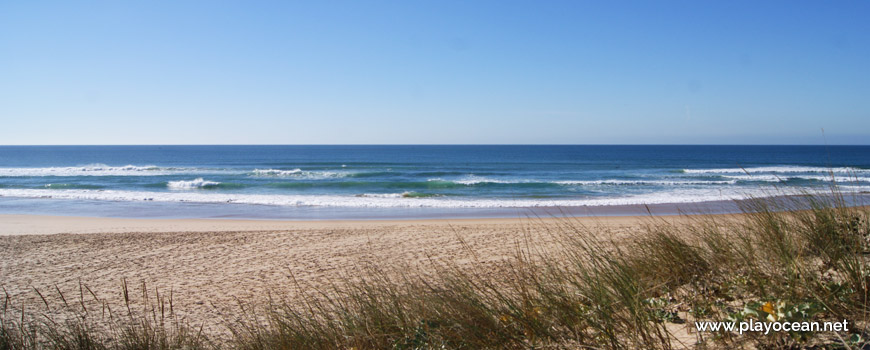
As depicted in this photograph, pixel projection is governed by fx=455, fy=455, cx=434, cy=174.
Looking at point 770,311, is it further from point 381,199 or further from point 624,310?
point 381,199

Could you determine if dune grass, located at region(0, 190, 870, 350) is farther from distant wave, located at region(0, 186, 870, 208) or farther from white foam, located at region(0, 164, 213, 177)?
white foam, located at region(0, 164, 213, 177)

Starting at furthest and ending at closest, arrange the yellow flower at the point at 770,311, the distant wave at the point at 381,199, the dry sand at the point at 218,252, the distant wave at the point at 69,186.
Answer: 1. the distant wave at the point at 69,186
2. the distant wave at the point at 381,199
3. the dry sand at the point at 218,252
4. the yellow flower at the point at 770,311

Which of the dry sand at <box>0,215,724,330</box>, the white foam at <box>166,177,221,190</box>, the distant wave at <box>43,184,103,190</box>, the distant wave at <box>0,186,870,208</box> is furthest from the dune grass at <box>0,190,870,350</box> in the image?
the distant wave at <box>43,184,103,190</box>

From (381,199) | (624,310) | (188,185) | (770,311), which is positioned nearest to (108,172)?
(188,185)

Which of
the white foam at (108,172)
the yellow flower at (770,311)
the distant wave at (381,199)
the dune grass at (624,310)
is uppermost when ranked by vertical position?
the yellow flower at (770,311)

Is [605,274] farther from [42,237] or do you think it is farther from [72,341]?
[42,237]

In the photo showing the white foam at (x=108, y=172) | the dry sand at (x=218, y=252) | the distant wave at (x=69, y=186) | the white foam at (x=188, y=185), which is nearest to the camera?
the dry sand at (x=218, y=252)

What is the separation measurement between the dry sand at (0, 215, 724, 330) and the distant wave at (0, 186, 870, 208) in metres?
4.86

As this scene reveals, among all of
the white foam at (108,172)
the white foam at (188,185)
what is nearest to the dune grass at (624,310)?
the white foam at (188,185)

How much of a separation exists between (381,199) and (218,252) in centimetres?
1157

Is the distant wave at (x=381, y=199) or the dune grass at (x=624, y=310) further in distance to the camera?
the distant wave at (x=381, y=199)

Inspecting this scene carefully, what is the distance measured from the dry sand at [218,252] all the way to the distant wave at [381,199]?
15.9ft

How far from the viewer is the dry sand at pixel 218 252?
22.2 feet

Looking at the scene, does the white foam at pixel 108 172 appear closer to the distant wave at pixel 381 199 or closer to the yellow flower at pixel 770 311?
the distant wave at pixel 381 199
